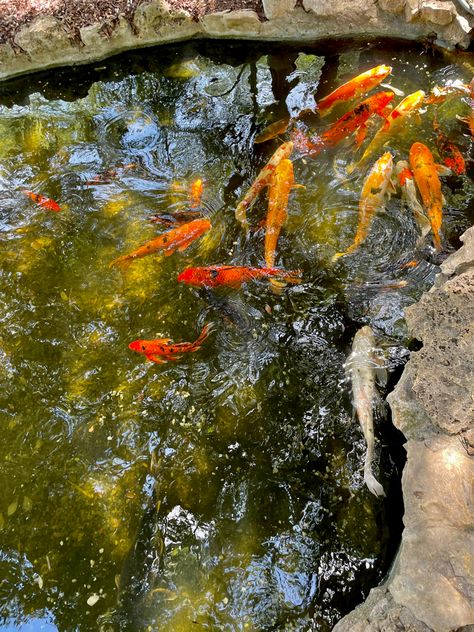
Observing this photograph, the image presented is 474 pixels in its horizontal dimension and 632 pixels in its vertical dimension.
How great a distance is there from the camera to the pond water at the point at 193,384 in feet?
10.0

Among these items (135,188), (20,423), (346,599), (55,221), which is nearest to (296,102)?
(135,188)

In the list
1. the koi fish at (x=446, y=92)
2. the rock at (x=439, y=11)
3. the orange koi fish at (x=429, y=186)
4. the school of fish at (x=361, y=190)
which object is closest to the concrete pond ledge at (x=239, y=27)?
the rock at (x=439, y=11)

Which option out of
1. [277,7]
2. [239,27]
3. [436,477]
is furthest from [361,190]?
[239,27]

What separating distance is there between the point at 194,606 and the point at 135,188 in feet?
13.0

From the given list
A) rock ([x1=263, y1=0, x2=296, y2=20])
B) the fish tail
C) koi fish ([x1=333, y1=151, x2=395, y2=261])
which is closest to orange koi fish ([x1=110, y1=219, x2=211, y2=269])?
the fish tail

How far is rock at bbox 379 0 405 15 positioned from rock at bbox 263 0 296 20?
1.15 m

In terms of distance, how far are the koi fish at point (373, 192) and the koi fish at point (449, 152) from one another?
0.80 m

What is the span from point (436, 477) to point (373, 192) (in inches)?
109

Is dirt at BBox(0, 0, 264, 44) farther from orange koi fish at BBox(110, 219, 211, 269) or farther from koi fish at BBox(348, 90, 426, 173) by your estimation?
orange koi fish at BBox(110, 219, 211, 269)

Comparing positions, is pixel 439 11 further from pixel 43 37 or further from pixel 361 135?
pixel 43 37

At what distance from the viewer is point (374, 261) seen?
4.27m

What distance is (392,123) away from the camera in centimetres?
517

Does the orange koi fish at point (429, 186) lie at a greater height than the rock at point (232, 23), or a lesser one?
lesser

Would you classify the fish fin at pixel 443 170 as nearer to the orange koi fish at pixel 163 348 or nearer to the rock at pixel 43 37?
the orange koi fish at pixel 163 348
